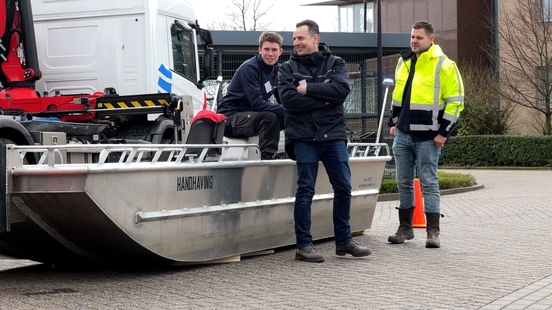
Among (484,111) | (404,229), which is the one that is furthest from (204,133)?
(484,111)

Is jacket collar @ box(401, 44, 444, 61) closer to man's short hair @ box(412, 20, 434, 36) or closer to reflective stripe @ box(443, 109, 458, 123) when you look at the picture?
man's short hair @ box(412, 20, 434, 36)

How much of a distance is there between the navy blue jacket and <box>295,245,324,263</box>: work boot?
49.9 inches

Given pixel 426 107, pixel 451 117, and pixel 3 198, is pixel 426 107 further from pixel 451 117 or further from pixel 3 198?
pixel 3 198

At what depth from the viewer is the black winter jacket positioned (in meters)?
7.84

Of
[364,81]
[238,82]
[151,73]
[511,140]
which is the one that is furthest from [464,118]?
[238,82]

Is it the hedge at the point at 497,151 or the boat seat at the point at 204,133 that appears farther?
the hedge at the point at 497,151

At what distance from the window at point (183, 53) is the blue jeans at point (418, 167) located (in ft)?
13.7

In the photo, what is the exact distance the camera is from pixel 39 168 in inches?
241

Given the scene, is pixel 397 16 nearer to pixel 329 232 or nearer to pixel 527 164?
pixel 527 164

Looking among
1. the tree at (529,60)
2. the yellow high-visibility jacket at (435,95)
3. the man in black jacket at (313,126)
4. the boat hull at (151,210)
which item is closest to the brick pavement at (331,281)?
the boat hull at (151,210)

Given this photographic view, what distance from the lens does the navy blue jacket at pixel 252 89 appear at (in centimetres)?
845

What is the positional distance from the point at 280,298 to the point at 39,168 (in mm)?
1754

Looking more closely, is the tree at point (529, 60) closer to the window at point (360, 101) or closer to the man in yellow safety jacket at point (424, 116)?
the window at point (360, 101)

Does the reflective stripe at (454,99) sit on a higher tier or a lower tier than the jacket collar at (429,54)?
lower
